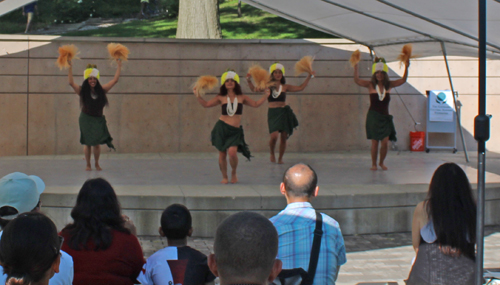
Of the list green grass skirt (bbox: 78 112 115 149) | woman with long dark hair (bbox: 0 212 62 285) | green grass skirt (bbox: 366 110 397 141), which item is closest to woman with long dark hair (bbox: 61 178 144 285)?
woman with long dark hair (bbox: 0 212 62 285)

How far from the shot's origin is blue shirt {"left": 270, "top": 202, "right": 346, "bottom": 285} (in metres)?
2.47

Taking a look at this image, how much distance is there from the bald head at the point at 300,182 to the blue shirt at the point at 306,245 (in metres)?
0.17

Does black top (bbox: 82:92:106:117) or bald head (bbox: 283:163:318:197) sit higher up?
black top (bbox: 82:92:106:117)

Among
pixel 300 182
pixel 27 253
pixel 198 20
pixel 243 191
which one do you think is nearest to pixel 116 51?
pixel 243 191

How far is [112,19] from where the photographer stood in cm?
2186

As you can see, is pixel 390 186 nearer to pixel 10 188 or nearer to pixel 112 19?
pixel 10 188

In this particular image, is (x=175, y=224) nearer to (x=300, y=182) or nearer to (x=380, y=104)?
(x=300, y=182)

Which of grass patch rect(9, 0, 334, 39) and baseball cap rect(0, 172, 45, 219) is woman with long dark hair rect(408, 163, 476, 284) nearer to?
baseball cap rect(0, 172, 45, 219)

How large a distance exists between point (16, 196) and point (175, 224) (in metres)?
0.89

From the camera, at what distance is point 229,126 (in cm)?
Result: 749

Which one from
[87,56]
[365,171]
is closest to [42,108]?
[87,56]

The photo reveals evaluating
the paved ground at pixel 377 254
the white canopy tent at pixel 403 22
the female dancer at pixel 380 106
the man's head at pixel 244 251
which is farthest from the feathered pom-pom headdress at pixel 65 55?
the man's head at pixel 244 251

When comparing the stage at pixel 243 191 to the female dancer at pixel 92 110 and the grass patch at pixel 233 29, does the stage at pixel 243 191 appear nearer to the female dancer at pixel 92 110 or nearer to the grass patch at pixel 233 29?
the female dancer at pixel 92 110

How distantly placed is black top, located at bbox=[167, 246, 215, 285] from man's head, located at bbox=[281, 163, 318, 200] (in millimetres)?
604
